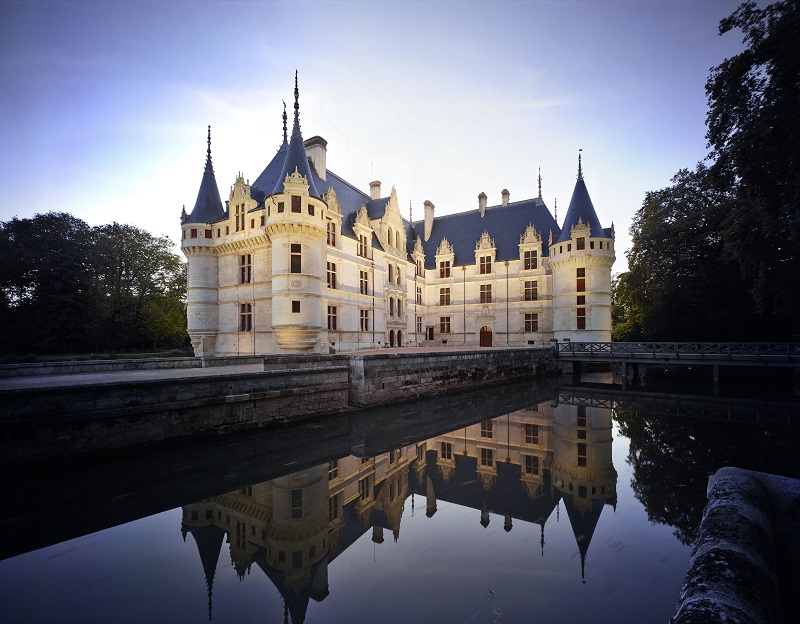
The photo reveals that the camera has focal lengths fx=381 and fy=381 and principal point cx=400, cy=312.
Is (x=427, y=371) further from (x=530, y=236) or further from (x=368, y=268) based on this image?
(x=530, y=236)

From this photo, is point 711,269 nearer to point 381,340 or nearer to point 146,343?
point 381,340

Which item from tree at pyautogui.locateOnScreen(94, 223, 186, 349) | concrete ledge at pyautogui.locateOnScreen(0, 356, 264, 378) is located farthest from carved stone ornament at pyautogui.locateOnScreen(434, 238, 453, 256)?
tree at pyautogui.locateOnScreen(94, 223, 186, 349)

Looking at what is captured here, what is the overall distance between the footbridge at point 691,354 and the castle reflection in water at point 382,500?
40.8 ft

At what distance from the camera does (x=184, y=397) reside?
9156 millimetres

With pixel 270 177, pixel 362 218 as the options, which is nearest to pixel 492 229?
pixel 362 218

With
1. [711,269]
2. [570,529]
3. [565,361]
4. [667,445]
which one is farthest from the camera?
[565,361]

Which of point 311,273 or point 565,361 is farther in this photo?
point 565,361

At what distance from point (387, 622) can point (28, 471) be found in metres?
7.83

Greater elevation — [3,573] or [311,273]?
[311,273]

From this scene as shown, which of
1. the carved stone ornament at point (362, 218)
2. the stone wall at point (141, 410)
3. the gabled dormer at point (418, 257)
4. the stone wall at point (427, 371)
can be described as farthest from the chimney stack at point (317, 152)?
the stone wall at point (141, 410)

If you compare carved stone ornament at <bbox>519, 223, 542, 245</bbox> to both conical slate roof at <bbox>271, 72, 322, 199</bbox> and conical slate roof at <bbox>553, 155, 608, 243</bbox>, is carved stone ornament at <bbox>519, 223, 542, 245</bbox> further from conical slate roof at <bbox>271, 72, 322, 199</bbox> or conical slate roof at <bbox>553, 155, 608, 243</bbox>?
conical slate roof at <bbox>271, 72, 322, 199</bbox>

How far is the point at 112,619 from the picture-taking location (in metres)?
3.60

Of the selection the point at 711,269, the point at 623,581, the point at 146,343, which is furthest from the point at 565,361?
the point at 146,343

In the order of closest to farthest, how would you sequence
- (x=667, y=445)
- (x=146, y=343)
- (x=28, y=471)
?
1. (x=28, y=471)
2. (x=667, y=445)
3. (x=146, y=343)
